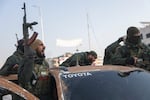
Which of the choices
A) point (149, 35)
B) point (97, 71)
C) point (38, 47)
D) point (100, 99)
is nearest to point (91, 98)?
point (100, 99)

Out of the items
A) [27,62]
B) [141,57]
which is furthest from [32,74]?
[141,57]

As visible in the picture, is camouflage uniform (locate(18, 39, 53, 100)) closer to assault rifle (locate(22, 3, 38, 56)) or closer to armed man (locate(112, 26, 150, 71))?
assault rifle (locate(22, 3, 38, 56))

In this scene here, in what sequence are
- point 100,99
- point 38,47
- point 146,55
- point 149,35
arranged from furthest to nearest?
point 149,35, point 146,55, point 38,47, point 100,99

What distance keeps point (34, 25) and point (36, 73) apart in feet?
2.19

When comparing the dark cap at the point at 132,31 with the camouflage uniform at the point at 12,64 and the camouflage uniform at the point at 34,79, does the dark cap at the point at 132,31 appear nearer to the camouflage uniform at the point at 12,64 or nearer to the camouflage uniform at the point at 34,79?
the camouflage uniform at the point at 12,64

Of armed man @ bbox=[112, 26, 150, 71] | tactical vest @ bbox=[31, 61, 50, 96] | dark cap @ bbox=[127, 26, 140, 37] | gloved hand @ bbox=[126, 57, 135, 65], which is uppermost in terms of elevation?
dark cap @ bbox=[127, 26, 140, 37]

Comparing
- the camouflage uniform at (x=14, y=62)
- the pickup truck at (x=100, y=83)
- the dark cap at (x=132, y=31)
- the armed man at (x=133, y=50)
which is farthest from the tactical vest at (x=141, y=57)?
the camouflage uniform at (x=14, y=62)

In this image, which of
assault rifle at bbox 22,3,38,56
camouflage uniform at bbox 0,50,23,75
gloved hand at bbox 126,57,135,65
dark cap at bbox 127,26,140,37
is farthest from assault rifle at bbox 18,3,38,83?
dark cap at bbox 127,26,140,37

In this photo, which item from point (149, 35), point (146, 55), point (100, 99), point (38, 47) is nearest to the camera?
point (100, 99)

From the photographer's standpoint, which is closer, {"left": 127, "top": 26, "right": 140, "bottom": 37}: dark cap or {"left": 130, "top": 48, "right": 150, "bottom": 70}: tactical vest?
{"left": 130, "top": 48, "right": 150, "bottom": 70}: tactical vest

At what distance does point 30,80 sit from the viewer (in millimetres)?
5941

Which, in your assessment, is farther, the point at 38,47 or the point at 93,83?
the point at 38,47

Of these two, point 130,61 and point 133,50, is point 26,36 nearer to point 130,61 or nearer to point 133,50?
point 130,61

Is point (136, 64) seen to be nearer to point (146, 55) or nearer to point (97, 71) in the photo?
point (146, 55)
